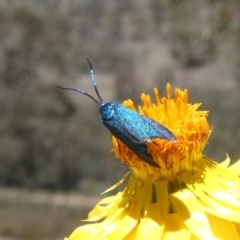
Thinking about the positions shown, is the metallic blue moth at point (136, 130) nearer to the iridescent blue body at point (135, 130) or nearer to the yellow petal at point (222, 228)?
the iridescent blue body at point (135, 130)

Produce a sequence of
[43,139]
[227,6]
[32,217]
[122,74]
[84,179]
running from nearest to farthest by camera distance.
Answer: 1. [227,6]
2. [32,217]
3. [84,179]
4. [43,139]
5. [122,74]

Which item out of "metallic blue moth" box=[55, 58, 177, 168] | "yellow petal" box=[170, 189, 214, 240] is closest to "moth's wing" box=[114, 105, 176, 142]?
"metallic blue moth" box=[55, 58, 177, 168]

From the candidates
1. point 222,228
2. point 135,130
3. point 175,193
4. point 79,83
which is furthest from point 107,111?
point 79,83

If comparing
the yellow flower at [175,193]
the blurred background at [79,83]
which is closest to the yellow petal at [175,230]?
the yellow flower at [175,193]

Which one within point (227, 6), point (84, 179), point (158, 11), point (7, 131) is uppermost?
point (158, 11)

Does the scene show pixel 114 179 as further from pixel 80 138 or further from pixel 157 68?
pixel 157 68

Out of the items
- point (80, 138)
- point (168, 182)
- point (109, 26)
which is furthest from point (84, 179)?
Result: point (168, 182)
